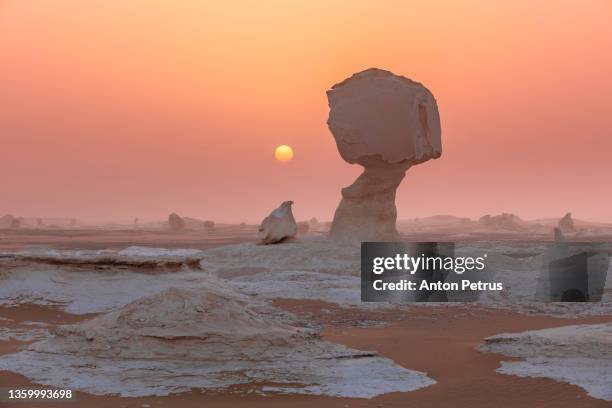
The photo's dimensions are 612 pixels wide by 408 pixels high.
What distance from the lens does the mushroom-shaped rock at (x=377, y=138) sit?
25.5 metres

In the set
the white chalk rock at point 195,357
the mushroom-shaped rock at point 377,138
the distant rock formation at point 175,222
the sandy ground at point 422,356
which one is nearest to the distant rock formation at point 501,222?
the distant rock formation at point 175,222

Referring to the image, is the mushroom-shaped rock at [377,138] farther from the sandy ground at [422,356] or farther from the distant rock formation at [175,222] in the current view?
the distant rock formation at [175,222]

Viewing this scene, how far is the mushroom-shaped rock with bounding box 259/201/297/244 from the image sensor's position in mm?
26047

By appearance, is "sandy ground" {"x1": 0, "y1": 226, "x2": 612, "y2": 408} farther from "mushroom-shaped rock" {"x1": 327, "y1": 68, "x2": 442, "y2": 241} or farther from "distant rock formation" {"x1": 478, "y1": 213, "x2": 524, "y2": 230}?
"distant rock formation" {"x1": 478, "y1": 213, "x2": 524, "y2": 230}

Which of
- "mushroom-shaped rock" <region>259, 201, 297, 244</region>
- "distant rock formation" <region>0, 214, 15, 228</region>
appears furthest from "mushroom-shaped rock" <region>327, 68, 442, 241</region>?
"distant rock formation" <region>0, 214, 15, 228</region>

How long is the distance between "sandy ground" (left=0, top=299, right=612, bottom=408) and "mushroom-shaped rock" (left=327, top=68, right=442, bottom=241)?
1114cm

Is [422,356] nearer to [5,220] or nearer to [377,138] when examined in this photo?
[377,138]

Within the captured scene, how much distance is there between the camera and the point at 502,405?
6.73 m

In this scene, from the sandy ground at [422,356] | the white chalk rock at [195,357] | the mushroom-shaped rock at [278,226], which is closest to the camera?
the sandy ground at [422,356]

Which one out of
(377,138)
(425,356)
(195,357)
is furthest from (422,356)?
(377,138)

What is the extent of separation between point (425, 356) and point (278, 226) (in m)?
17.1

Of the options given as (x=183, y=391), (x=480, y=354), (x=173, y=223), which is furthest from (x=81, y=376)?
(x=173, y=223)

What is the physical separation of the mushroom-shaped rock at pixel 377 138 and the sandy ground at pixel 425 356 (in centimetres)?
1114

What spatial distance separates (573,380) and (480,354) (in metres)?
1.79
